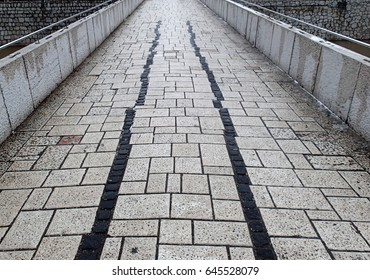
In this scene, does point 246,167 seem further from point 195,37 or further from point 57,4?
point 57,4

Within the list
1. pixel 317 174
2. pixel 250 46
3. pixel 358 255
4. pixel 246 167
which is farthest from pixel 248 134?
pixel 250 46

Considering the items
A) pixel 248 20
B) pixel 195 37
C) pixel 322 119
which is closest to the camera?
pixel 322 119

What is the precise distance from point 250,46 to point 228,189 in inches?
265

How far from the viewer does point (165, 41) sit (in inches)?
378

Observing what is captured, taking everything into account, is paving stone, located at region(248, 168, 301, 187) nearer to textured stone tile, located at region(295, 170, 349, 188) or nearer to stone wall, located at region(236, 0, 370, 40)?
textured stone tile, located at region(295, 170, 349, 188)

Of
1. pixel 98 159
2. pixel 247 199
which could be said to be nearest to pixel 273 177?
pixel 247 199

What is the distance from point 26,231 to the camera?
2557 mm

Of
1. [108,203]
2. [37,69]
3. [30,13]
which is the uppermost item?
[37,69]

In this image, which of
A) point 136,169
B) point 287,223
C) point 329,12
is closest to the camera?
point 287,223

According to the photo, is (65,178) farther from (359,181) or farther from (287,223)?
(359,181)

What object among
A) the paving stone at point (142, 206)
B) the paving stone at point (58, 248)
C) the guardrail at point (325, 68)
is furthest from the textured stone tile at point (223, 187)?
the guardrail at point (325, 68)

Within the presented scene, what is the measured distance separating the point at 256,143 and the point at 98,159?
1868 mm

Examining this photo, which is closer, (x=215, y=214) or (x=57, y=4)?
(x=215, y=214)

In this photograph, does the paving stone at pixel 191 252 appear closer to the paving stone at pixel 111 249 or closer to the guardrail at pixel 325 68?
the paving stone at pixel 111 249
